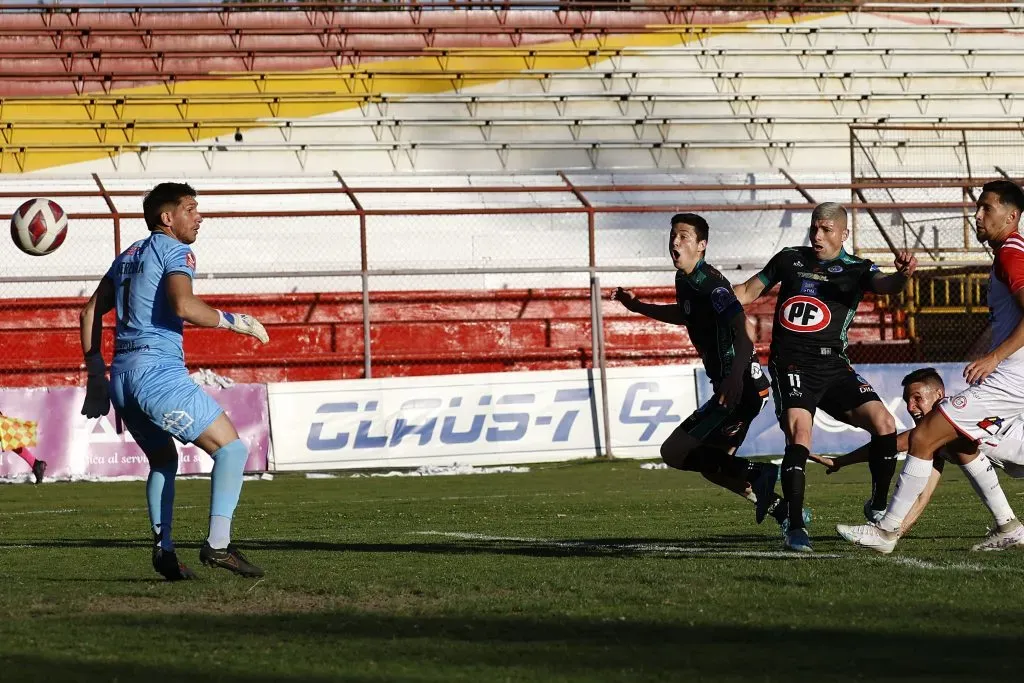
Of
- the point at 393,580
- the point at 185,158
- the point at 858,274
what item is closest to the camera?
the point at 393,580

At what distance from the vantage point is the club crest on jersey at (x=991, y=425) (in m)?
7.26

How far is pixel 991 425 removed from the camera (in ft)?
23.9

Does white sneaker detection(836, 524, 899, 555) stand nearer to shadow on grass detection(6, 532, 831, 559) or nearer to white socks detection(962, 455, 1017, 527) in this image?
shadow on grass detection(6, 532, 831, 559)

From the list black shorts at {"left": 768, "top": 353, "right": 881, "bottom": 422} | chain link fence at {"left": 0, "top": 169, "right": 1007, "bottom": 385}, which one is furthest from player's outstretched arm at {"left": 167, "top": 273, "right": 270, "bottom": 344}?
chain link fence at {"left": 0, "top": 169, "right": 1007, "bottom": 385}

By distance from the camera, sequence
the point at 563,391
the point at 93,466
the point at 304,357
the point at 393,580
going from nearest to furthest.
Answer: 1. the point at 393,580
2. the point at 93,466
3. the point at 563,391
4. the point at 304,357

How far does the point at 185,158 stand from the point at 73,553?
64.3 ft

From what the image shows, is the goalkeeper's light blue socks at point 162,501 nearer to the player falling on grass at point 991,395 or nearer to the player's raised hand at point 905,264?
the player falling on grass at point 991,395

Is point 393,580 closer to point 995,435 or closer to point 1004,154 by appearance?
point 995,435

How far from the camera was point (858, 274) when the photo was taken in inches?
328

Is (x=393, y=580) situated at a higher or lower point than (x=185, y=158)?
lower

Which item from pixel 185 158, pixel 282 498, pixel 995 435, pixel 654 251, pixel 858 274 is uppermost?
pixel 185 158

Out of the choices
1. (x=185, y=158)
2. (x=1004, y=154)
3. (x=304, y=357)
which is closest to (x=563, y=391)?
(x=304, y=357)

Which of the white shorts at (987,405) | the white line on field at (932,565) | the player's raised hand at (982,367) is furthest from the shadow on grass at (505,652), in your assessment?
the white shorts at (987,405)

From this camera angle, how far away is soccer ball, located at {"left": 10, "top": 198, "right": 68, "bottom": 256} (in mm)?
14773
